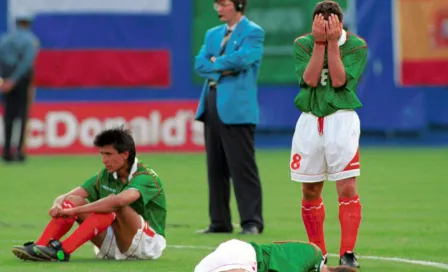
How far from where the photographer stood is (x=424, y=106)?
25734 mm

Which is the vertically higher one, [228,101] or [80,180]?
[228,101]

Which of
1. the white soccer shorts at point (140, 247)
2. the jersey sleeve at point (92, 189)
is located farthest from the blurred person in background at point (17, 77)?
the white soccer shorts at point (140, 247)

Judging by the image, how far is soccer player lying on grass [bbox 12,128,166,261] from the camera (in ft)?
29.5

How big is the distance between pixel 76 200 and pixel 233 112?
259cm

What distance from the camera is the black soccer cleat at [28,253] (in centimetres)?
912

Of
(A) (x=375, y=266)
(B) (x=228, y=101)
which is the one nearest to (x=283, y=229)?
(B) (x=228, y=101)

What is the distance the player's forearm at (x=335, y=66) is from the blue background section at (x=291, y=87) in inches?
664

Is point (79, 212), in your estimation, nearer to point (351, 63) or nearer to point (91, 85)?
point (351, 63)

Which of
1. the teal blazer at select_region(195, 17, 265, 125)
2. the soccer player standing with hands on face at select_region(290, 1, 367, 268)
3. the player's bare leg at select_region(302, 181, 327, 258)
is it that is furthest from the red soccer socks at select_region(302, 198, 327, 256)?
the teal blazer at select_region(195, 17, 265, 125)

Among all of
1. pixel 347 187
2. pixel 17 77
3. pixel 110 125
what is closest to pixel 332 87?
pixel 347 187

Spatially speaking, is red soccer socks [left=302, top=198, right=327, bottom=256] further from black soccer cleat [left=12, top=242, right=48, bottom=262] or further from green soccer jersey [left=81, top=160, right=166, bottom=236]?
black soccer cleat [left=12, top=242, right=48, bottom=262]

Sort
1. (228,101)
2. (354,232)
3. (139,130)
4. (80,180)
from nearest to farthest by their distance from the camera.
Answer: (354,232)
(228,101)
(80,180)
(139,130)

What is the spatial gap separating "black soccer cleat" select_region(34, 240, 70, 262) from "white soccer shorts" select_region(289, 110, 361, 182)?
1.78 meters

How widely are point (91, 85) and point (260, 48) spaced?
47.0 ft
